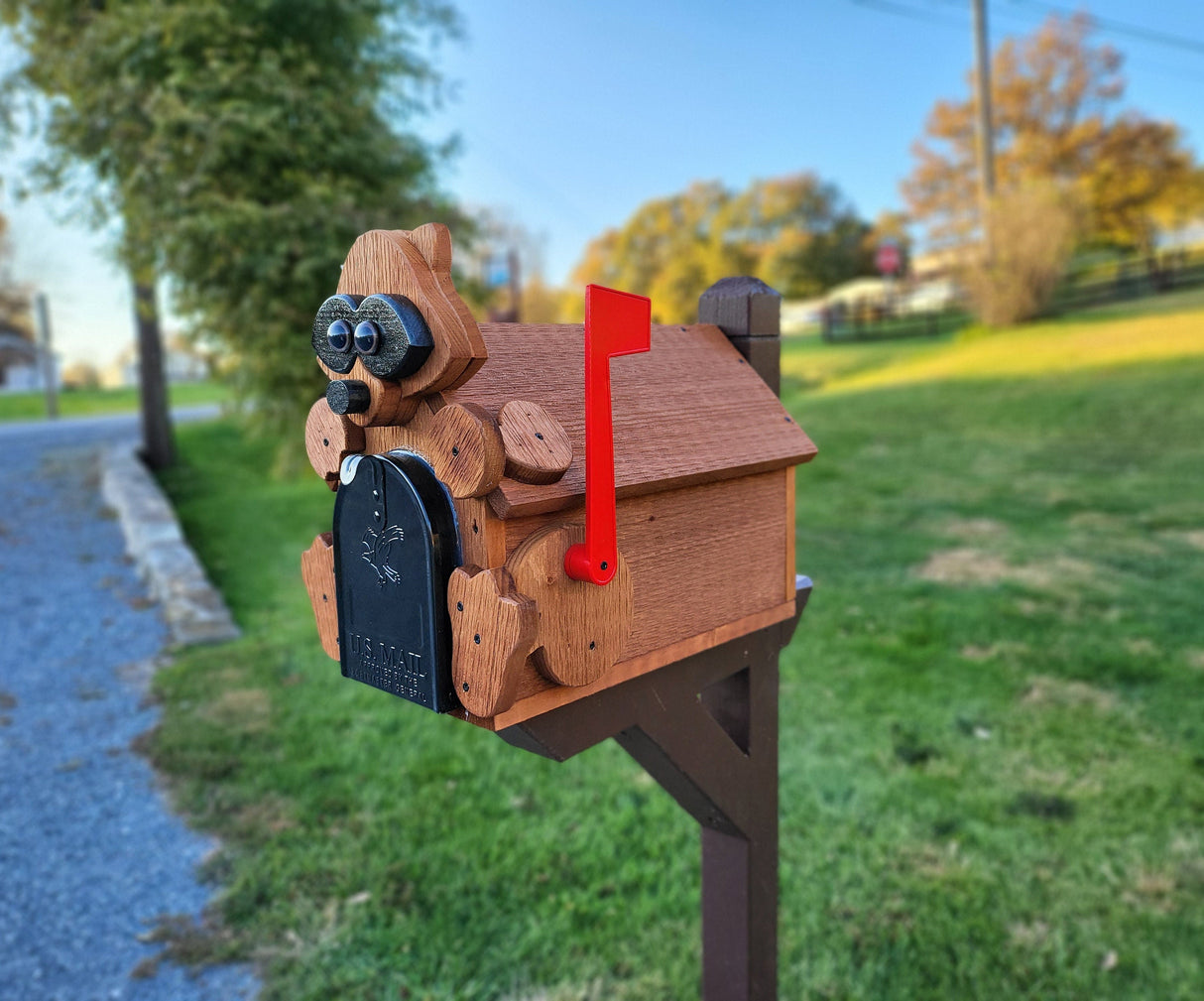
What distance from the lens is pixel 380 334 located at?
2.88 feet

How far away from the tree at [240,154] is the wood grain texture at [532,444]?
663cm

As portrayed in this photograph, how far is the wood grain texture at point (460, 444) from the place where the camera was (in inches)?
32.8

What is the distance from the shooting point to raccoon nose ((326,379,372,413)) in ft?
3.00

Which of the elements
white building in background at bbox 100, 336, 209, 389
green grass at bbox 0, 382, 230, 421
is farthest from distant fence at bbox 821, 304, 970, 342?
white building in background at bbox 100, 336, 209, 389

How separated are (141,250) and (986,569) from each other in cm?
754

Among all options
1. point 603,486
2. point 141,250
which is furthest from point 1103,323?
point 603,486

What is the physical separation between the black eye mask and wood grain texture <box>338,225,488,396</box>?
0.04ft

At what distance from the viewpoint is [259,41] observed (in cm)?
782

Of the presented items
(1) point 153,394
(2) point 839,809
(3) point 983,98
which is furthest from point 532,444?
(3) point 983,98

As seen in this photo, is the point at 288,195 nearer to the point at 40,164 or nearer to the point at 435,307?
the point at 40,164

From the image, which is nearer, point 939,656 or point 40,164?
point 939,656

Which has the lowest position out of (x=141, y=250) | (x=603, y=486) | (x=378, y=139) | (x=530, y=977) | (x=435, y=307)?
(x=530, y=977)

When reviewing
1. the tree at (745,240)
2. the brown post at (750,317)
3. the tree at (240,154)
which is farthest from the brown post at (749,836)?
the tree at (745,240)

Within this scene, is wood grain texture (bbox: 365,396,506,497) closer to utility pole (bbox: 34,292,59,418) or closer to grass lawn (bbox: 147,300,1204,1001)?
grass lawn (bbox: 147,300,1204,1001)
